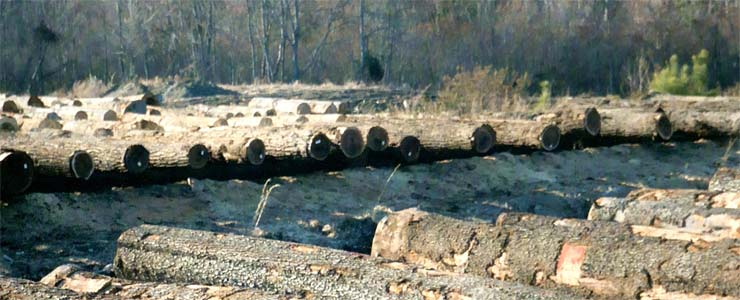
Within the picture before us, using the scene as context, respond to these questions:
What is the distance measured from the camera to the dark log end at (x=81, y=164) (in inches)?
357

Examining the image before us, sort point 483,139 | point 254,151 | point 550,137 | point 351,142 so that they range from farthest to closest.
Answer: point 550,137, point 483,139, point 351,142, point 254,151

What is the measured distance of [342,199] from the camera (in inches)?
409

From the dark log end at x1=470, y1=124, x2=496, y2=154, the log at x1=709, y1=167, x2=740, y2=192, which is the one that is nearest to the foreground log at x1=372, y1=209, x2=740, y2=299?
the log at x1=709, y1=167, x2=740, y2=192

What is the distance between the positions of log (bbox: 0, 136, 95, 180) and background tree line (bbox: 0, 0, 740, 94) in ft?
87.1

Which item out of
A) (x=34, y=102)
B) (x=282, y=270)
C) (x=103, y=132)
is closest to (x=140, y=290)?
(x=282, y=270)

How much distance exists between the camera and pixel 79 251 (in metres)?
7.98

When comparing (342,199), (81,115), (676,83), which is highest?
(81,115)

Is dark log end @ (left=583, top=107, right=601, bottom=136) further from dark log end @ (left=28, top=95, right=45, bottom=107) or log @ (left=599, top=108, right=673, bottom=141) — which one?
dark log end @ (left=28, top=95, right=45, bottom=107)

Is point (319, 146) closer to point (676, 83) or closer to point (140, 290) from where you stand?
point (140, 290)

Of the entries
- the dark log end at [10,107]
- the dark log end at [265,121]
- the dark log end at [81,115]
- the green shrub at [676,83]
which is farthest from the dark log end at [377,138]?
the green shrub at [676,83]

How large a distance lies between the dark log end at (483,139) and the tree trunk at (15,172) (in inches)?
209

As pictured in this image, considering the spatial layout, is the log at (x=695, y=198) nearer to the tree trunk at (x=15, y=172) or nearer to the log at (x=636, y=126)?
the tree trunk at (x=15, y=172)

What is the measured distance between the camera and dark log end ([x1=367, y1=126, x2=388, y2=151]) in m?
11.1

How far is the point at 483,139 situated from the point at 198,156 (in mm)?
3653
